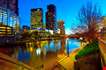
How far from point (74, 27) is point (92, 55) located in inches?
347

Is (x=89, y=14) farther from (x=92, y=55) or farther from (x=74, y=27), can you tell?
(x=92, y=55)

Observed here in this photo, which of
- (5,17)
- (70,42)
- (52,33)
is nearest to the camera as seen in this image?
(70,42)

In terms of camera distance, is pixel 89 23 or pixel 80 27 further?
pixel 80 27

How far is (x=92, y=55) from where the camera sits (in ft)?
17.3

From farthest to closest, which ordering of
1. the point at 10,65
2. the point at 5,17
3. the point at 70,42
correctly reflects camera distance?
the point at 5,17
the point at 70,42
the point at 10,65

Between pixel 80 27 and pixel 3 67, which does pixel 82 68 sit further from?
pixel 80 27

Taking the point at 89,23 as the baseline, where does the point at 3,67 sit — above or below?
below

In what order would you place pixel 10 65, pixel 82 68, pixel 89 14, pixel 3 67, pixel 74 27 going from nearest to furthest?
pixel 10 65, pixel 3 67, pixel 82 68, pixel 89 14, pixel 74 27

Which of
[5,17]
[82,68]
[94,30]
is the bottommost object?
[82,68]

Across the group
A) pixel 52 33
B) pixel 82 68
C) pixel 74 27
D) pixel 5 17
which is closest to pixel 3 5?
pixel 5 17

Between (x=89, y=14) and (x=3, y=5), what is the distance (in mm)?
39210

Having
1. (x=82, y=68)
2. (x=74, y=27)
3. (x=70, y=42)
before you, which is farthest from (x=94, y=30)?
(x=70, y=42)

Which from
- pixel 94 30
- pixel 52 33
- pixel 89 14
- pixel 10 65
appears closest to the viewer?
pixel 10 65

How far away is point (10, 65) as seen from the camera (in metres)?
4.84
